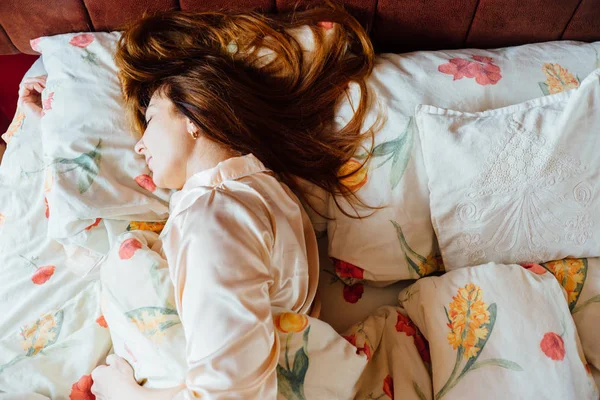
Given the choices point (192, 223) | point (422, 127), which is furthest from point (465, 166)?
point (192, 223)

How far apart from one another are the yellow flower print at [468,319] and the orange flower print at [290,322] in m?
0.29

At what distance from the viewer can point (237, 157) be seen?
0.88 m

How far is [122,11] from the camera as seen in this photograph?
1063 millimetres

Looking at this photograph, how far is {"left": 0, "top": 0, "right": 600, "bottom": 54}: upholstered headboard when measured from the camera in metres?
1.04

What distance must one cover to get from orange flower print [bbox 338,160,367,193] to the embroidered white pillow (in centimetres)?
13

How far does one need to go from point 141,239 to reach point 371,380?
1.75 ft

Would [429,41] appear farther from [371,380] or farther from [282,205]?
[371,380]

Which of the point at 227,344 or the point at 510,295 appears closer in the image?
the point at 227,344

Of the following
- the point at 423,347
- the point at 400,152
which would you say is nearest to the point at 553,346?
the point at 423,347

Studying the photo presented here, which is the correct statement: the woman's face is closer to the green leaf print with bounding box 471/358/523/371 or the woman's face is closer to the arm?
the arm

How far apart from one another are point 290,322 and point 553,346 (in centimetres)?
48

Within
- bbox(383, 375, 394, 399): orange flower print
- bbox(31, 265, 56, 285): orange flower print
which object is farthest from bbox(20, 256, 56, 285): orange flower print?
bbox(383, 375, 394, 399): orange flower print

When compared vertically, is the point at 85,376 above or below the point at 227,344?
below

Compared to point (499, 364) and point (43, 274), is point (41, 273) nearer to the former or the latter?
point (43, 274)
